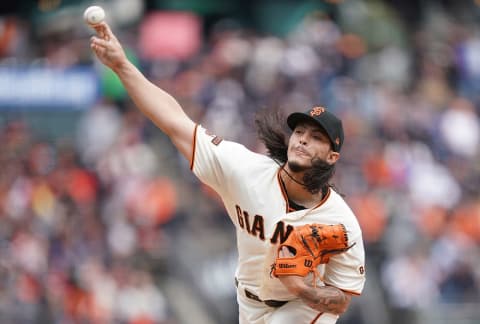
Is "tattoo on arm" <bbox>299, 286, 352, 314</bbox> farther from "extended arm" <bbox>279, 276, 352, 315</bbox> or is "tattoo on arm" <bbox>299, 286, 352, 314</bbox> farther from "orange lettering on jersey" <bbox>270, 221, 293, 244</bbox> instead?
"orange lettering on jersey" <bbox>270, 221, 293, 244</bbox>

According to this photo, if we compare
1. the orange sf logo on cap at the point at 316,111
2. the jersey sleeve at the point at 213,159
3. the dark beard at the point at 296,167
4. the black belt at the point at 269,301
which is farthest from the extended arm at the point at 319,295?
the orange sf logo on cap at the point at 316,111

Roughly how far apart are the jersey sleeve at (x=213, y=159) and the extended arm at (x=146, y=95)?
5 cm

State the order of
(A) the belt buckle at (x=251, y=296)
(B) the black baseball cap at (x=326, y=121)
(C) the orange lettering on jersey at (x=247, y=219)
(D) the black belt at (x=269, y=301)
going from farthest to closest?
(A) the belt buckle at (x=251, y=296) < (D) the black belt at (x=269, y=301) < (C) the orange lettering on jersey at (x=247, y=219) < (B) the black baseball cap at (x=326, y=121)

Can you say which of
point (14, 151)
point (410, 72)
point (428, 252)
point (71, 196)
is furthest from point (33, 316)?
point (410, 72)

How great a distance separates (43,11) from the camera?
56.0ft

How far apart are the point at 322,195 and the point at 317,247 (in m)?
0.47

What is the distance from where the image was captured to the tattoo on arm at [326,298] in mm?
5762

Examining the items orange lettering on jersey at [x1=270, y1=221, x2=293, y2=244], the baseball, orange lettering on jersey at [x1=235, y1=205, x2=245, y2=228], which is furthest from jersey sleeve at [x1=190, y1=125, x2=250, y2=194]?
the baseball

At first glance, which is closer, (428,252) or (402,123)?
(428,252)

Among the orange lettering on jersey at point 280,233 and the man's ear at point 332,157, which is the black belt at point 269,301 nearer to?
the orange lettering on jersey at point 280,233

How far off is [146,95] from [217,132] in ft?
26.4

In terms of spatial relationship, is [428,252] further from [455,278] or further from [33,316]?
[33,316]

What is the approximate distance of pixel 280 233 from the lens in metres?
5.88

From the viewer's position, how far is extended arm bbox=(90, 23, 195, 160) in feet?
19.5
